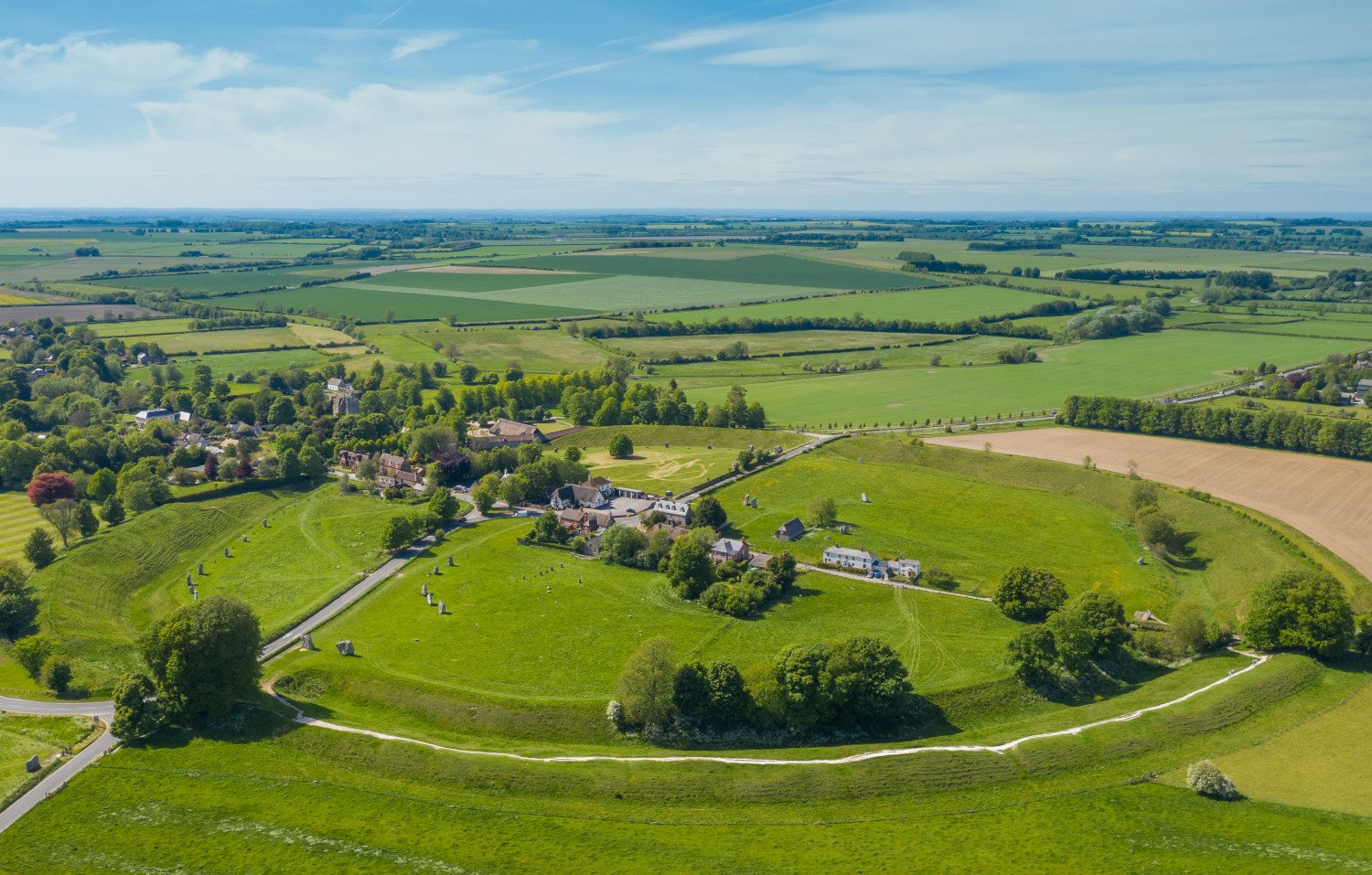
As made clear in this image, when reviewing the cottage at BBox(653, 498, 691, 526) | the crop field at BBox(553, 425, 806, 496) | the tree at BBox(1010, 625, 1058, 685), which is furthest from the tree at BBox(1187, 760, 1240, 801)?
the crop field at BBox(553, 425, 806, 496)

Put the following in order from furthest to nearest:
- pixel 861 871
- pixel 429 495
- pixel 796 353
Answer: pixel 796 353
pixel 429 495
pixel 861 871

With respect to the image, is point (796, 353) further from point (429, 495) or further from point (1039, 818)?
point (1039, 818)

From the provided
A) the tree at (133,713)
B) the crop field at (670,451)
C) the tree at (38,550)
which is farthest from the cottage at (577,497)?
the tree at (38,550)

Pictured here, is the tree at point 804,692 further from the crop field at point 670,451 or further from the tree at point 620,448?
the tree at point 620,448

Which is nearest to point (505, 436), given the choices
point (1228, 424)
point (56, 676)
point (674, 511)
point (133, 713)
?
point (674, 511)

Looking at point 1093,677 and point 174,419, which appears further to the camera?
point 174,419

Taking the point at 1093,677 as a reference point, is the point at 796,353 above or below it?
above

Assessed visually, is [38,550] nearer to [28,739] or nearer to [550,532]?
[28,739]

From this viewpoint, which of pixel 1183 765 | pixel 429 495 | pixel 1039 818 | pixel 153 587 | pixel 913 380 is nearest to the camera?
pixel 1039 818

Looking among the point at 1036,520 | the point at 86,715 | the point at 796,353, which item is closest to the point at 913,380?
the point at 796,353
